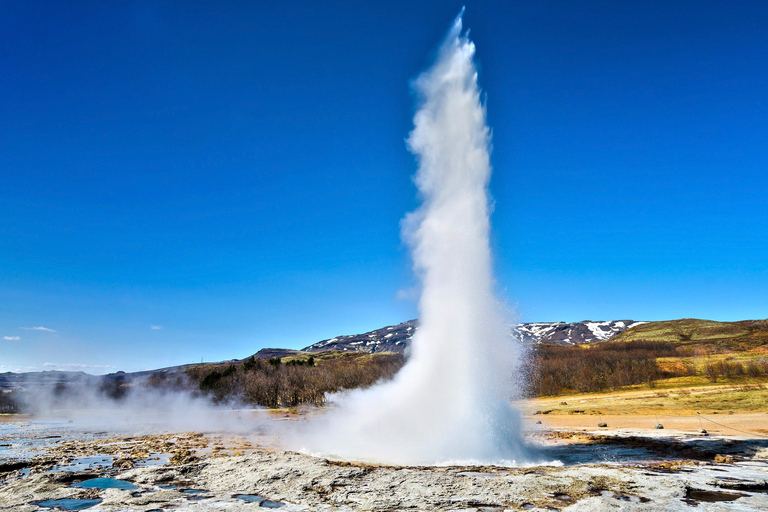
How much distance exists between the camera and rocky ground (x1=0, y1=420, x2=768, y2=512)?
9.55m

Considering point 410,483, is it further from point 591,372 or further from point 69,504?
point 591,372

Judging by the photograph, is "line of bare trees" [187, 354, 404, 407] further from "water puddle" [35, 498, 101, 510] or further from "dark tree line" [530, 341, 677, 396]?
"water puddle" [35, 498, 101, 510]

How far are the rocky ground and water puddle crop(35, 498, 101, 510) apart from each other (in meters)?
0.13

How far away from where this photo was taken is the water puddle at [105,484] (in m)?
12.0

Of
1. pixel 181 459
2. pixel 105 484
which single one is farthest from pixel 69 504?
pixel 181 459

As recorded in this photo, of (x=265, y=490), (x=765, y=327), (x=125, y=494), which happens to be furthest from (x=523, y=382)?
(x=765, y=327)

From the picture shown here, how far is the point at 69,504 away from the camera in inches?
398

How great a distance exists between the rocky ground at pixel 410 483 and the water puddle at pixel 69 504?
0.42ft

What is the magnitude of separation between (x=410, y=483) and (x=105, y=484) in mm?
9345

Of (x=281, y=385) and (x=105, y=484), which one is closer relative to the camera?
(x=105, y=484)

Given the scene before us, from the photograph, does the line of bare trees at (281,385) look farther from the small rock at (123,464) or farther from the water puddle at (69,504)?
the water puddle at (69,504)

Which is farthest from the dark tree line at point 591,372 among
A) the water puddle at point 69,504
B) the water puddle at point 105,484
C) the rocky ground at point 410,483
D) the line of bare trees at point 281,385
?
the water puddle at point 69,504

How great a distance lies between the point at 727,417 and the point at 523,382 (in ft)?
68.9

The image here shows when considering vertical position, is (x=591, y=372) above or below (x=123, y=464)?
above
